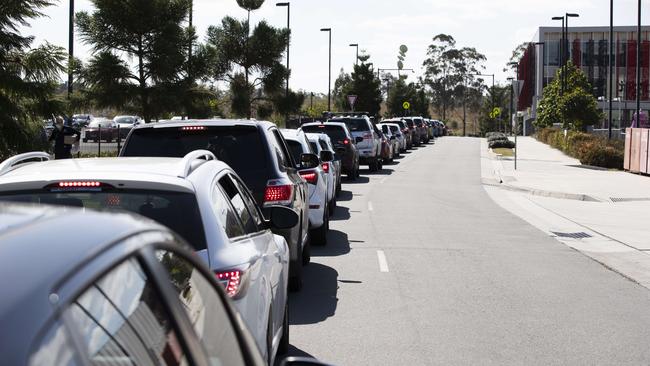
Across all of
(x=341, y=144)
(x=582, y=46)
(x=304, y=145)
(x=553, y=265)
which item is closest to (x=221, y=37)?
(x=341, y=144)

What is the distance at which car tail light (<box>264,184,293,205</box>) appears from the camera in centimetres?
984

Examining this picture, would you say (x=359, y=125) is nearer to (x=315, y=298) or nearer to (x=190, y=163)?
(x=315, y=298)

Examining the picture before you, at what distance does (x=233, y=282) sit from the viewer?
490 centimetres

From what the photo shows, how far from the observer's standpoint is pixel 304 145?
15.0 metres

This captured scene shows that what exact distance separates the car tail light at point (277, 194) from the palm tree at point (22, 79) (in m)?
6.56

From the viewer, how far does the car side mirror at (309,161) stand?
13.4m

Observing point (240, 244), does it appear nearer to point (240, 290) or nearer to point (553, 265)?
point (240, 290)

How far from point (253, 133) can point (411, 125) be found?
5583cm

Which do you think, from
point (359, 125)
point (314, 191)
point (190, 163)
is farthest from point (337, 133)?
point (190, 163)

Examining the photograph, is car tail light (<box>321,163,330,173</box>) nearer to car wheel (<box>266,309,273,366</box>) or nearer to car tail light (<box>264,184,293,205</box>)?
car tail light (<box>264,184,293,205</box>)

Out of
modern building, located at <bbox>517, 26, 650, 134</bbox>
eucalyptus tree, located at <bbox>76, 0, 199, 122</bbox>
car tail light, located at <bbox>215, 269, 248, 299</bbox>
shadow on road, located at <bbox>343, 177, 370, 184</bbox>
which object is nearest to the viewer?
car tail light, located at <bbox>215, 269, 248, 299</bbox>

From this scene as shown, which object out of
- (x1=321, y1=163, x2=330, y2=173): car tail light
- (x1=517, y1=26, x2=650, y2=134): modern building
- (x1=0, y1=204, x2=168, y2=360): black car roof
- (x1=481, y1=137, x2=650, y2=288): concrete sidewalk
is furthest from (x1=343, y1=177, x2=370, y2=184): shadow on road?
(x1=517, y1=26, x2=650, y2=134): modern building

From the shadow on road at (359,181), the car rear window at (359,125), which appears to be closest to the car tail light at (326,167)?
the shadow on road at (359,181)

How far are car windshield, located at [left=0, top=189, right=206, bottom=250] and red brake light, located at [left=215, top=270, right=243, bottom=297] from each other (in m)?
0.19
